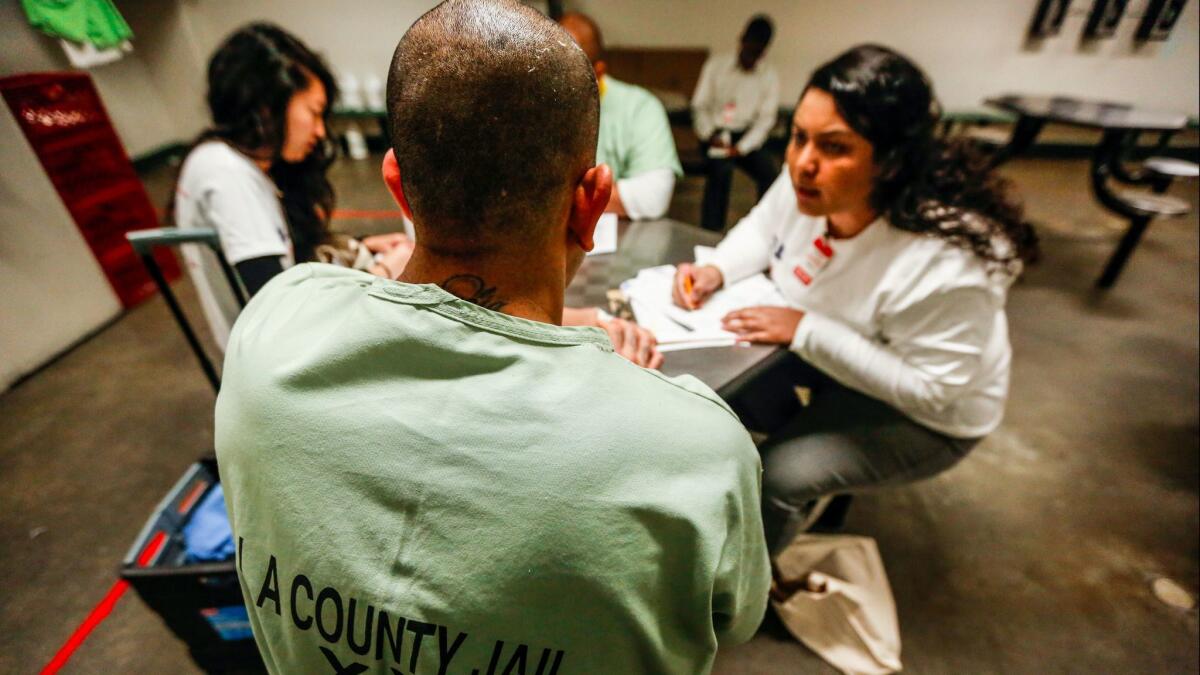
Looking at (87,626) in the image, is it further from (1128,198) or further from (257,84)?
(1128,198)

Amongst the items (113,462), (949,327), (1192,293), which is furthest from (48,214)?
(1192,293)

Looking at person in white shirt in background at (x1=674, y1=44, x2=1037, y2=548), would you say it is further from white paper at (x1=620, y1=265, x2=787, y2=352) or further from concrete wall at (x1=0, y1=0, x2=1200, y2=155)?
concrete wall at (x1=0, y1=0, x2=1200, y2=155)

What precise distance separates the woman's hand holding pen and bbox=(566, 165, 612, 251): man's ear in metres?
0.73

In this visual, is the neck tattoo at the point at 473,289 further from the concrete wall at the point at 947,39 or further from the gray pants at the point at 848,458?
the concrete wall at the point at 947,39

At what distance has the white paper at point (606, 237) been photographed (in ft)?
5.49

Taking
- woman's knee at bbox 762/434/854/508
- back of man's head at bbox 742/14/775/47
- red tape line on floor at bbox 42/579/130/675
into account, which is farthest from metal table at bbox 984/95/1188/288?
red tape line on floor at bbox 42/579/130/675

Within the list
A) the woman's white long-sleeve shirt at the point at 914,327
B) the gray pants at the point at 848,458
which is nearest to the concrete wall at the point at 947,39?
the woman's white long-sleeve shirt at the point at 914,327

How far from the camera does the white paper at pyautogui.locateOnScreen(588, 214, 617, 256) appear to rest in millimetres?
1672

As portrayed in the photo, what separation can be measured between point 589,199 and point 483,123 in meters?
0.16

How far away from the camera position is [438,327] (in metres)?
0.50

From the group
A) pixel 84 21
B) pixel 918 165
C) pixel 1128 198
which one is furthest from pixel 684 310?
pixel 1128 198

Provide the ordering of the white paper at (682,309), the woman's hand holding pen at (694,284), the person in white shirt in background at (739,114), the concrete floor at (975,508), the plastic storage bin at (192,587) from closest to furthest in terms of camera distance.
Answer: the plastic storage bin at (192,587) → the white paper at (682,309) → the woman's hand holding pen at (694,284) → the concrete floor at (975,508) → the person in white shirt in background at (739,114)

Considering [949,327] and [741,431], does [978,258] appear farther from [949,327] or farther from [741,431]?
[741,431]

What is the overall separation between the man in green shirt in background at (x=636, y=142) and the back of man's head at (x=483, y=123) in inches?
61.6
